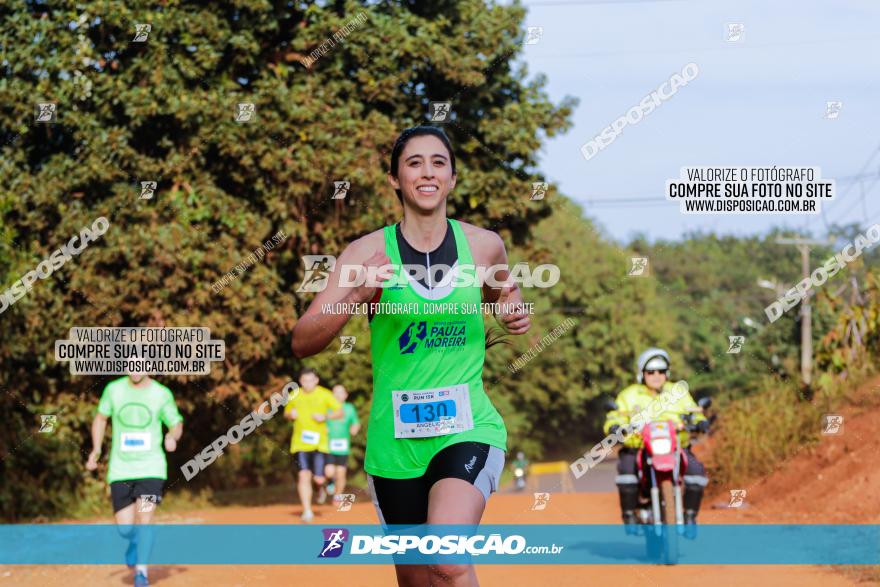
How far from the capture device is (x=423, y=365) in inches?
200

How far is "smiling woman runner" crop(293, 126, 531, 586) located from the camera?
493cm

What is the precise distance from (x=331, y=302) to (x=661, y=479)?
20.6 feet

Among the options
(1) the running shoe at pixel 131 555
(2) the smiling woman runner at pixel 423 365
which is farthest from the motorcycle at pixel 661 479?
(2) the smiling woman runner at pixel 423 365

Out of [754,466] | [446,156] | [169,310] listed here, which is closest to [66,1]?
[169,310]

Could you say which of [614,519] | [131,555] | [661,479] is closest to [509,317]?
[661,479]

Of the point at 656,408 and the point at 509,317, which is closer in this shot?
the point at 509,317

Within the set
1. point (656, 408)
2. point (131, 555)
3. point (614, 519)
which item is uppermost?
point (656, 408)

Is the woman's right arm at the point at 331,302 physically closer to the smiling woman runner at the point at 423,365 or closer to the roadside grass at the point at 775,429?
the smiling woman runner at the point at 423,365

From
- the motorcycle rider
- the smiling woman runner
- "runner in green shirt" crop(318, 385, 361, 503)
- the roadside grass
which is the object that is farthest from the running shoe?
the roadside grass

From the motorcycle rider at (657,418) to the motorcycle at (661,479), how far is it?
0.18ft

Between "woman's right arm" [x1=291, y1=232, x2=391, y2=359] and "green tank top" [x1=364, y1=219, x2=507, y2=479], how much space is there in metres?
0.13

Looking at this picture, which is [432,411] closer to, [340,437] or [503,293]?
[503,293]

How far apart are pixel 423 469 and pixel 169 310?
13086mm

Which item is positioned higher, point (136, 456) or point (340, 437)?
point (136, 456)
